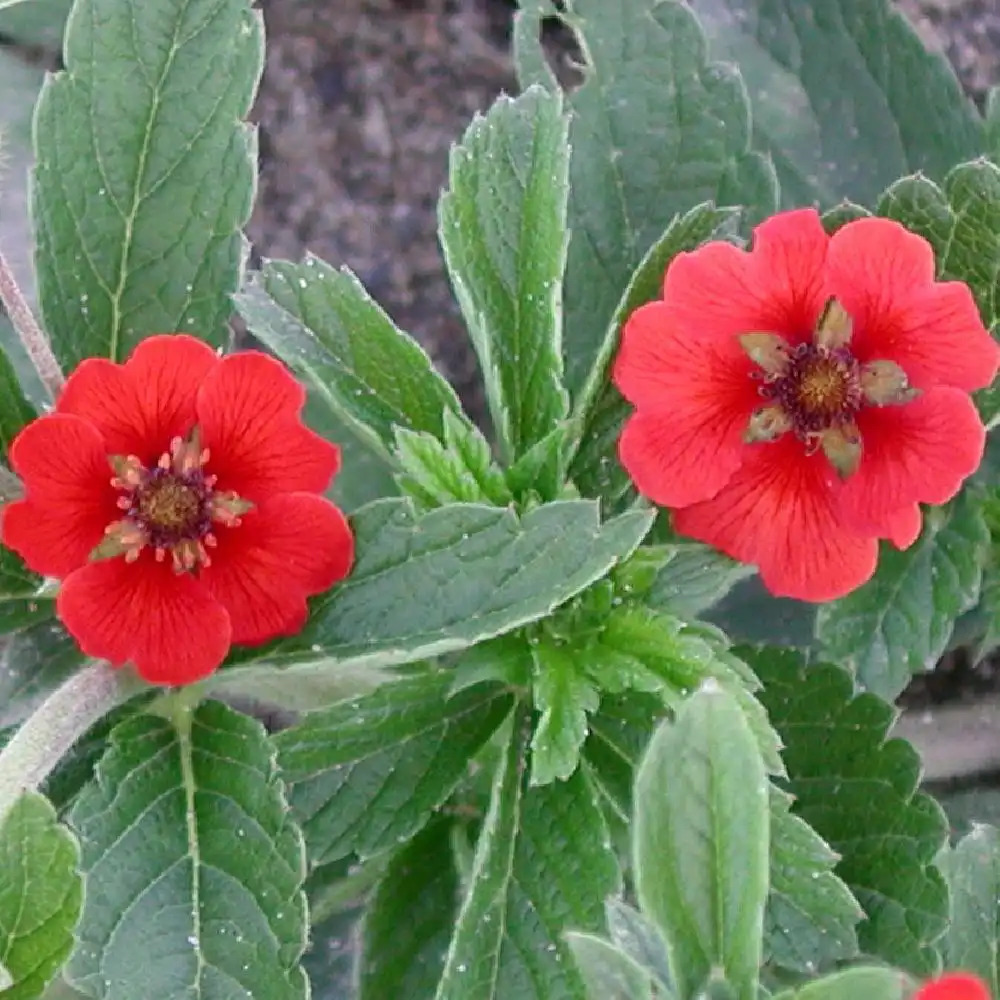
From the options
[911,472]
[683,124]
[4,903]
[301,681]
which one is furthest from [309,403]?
[4,903]

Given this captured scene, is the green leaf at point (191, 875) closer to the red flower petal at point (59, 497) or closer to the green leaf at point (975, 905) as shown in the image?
the red flower petal at point (59, 497)

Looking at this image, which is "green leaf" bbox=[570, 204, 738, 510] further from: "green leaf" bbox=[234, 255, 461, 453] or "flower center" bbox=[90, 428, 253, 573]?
"flower center" bbox=[90, 428, 253, 573]

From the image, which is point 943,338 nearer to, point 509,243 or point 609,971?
point 509,243

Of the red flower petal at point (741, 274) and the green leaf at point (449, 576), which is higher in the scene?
the red flower petal at point (741, 274)

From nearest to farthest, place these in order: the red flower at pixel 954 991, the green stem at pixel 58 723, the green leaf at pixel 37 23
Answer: the red flower at pixel 954 991 → the green stem at pixel 58 723 → the green leaf at pixel 37 23

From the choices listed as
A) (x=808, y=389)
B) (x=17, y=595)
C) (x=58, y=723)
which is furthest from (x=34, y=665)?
(x=808, y=389)

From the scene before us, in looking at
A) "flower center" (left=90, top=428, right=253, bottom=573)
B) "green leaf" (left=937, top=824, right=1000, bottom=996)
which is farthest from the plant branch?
"green leaf" (left=937, top=824, right=1000, bottom=996)

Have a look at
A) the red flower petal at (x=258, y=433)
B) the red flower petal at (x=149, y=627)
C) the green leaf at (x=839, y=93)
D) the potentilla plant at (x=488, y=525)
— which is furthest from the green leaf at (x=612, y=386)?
the green leaf at (x=839, y=93)
